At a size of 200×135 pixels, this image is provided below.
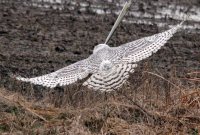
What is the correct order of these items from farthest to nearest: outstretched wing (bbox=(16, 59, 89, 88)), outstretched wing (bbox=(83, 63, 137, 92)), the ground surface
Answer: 1. the ground surface
2. outstretched wing (bbox=(16, 59, 89, 88))
3. outstretched wing (bbox=(83, 63, 137, 92))

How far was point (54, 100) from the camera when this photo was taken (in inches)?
243

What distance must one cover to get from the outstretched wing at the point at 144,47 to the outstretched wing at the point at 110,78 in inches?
6.2

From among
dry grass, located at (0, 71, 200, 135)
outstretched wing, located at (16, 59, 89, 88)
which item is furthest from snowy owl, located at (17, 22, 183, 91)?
dry grass, located at (0, 71, 200, 135)

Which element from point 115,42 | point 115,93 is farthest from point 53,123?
point 115,42

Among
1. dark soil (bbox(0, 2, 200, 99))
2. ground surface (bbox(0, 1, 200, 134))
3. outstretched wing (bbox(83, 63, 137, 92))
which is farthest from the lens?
dark soil (bbox(0, 2, 200, 99))

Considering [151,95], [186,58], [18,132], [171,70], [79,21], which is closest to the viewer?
[18,132]

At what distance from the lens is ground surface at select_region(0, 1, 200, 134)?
5.50m

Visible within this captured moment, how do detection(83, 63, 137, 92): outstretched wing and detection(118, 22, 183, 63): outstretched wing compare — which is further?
detection(118, 22, 183, 63): outstretched wing

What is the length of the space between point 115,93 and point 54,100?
1.75 ft

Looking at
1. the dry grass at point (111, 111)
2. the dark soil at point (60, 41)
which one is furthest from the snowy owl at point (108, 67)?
the dark soil at point (60, 41)

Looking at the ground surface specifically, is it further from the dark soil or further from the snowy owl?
the snowy owl

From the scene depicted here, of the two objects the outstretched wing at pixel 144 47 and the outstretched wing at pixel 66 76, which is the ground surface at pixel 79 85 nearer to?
the outstretched wing at pixel 66 76

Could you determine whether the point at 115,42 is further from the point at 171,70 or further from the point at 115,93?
the point at 115,93

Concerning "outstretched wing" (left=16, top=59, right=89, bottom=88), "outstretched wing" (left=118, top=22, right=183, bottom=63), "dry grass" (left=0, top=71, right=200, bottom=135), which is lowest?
"dry grass" (left=0, top=71, right=200, bottom=135)
